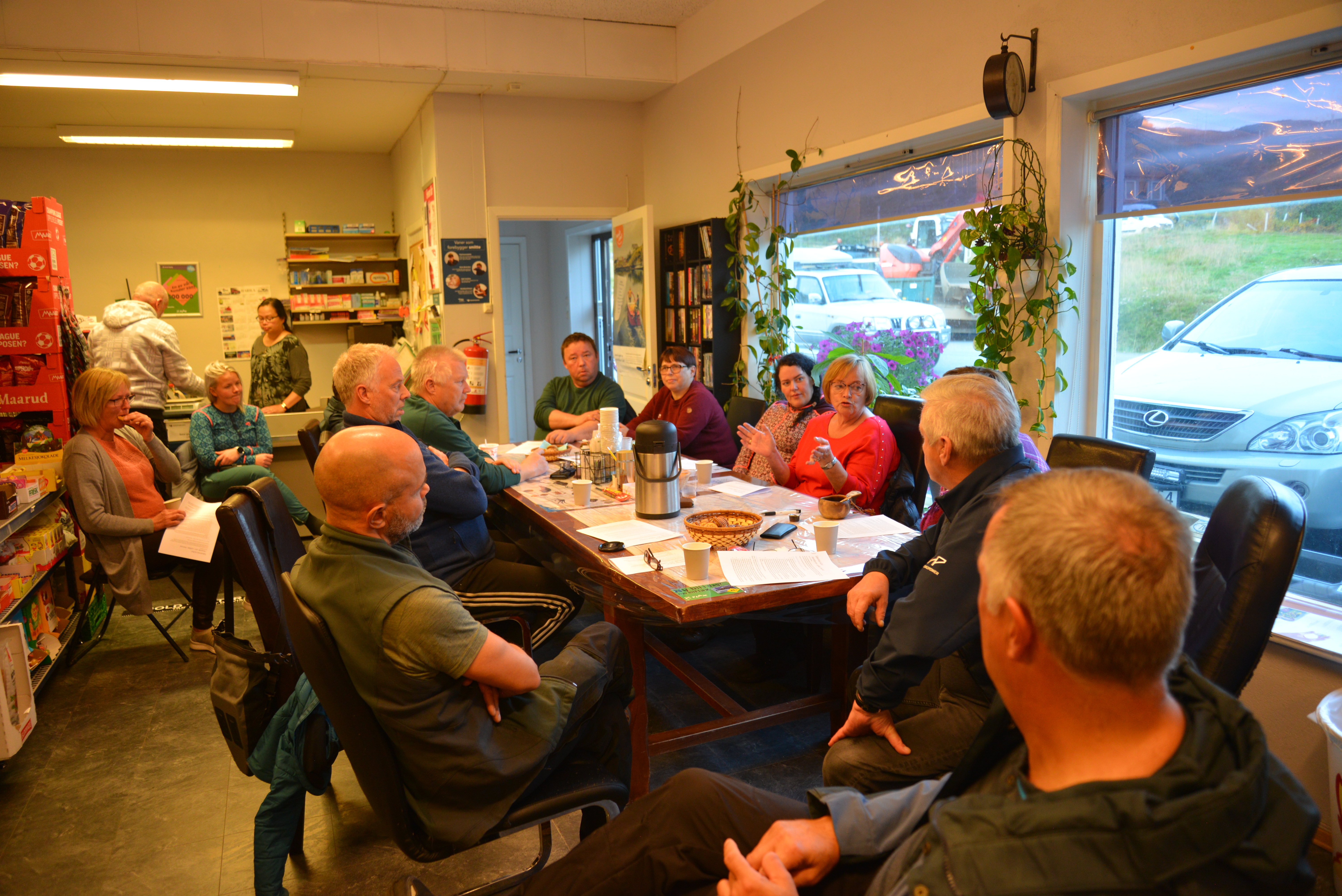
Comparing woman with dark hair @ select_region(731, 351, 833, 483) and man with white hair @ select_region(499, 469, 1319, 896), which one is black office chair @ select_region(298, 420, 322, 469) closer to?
woman with dark hair @ select_region(731, 351, 833, 483)

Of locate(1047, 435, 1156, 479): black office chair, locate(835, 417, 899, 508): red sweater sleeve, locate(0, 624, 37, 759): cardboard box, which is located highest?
locate(1047, 435, 1156, 479): black office chair

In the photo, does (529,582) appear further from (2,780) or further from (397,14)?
(397,14)

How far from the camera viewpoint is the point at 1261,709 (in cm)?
258

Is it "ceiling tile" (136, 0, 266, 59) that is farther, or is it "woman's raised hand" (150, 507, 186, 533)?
"ceiling tile" (136, 0, 266, 59)

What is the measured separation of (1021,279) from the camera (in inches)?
137

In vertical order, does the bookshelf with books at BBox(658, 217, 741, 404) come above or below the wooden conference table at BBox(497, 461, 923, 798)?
above

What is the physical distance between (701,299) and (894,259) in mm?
1575

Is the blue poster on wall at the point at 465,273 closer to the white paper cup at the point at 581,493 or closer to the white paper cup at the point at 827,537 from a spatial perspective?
the white paper cup at the point at 581,493

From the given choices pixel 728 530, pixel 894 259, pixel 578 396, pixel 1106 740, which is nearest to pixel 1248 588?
pixel 1106 740

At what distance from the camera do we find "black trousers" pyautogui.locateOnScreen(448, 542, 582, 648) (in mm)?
2762

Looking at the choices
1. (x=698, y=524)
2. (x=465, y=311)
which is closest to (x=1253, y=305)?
(x=698, y=524)

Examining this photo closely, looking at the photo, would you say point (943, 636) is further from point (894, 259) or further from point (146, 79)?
point (146, 79)

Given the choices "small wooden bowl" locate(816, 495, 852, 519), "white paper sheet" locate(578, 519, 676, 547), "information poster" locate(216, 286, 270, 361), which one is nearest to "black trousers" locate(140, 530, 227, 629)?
"white paper sheet" locate(578, 519, 676, 547)

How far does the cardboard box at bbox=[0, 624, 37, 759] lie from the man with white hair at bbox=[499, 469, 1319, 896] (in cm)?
295
